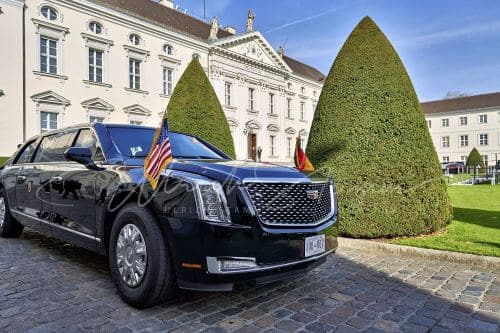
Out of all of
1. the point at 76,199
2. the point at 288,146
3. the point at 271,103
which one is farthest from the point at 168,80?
the point at 76,199

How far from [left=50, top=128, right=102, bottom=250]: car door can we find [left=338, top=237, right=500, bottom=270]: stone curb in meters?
3.72

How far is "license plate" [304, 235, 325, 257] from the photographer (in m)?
3.14

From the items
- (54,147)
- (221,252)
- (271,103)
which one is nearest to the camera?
(221,252)

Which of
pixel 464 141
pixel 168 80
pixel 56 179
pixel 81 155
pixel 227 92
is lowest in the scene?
pixel 56 179

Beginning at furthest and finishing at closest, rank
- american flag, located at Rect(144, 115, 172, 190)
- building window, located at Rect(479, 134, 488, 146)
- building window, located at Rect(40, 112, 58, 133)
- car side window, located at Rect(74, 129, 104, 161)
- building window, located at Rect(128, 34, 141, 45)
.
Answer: building window, located at Rect(479, 134, 488, 146)
building window, located at Rect(128, 34, 141, 45)
building window, located at Rect(40, 112, 58, 133)
car side window, located at Rect(74, 129, 104, 161)
american flag, located at Rect(144, 115, 172, 190)

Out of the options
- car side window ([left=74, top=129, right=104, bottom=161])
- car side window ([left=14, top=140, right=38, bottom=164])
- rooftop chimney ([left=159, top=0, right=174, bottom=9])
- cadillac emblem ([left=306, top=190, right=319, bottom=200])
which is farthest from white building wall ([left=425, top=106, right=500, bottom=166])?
car side window ([left=74, top=129, right=104, bottom=161])

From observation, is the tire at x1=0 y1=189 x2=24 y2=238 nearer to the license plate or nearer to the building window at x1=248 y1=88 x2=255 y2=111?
the license plate

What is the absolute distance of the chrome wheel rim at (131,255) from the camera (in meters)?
3.12

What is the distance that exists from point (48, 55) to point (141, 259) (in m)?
23.0

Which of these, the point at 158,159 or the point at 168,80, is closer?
the point at 158,159

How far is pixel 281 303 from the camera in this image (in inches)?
133

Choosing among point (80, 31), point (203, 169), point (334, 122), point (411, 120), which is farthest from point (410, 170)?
point (80, 31)

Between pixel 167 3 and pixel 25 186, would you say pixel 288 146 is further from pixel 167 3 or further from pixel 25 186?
pixel 25 186

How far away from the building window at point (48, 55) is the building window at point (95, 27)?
270 centimetres
